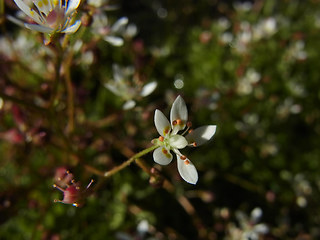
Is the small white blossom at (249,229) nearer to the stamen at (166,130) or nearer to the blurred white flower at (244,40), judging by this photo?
the stamen at (166,130)

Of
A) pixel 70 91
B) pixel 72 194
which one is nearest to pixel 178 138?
pixel 72 194

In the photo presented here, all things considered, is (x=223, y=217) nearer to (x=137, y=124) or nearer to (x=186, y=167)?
(x=137, y=124)

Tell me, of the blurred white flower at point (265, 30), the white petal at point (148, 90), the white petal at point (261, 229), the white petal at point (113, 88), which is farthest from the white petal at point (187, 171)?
the blurred white flower at point (265, 30)

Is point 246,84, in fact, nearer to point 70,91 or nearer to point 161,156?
point 70,91

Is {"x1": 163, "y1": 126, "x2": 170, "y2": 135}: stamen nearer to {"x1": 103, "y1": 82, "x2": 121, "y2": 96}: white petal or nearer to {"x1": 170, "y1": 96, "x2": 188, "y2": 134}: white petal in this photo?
{"x1": 170, "y1": 96, "x2": 188, "y2": 134}: white petal

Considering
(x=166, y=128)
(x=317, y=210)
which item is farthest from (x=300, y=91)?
(x=166, y=128)

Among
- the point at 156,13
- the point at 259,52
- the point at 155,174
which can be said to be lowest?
the point at 155,174

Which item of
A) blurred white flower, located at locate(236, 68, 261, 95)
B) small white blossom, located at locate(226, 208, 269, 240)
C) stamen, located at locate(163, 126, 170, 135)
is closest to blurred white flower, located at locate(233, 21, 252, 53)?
blurred white flower, located at locate(236, 68, 261, 95)

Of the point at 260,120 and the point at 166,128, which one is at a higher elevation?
the point at 260,120
